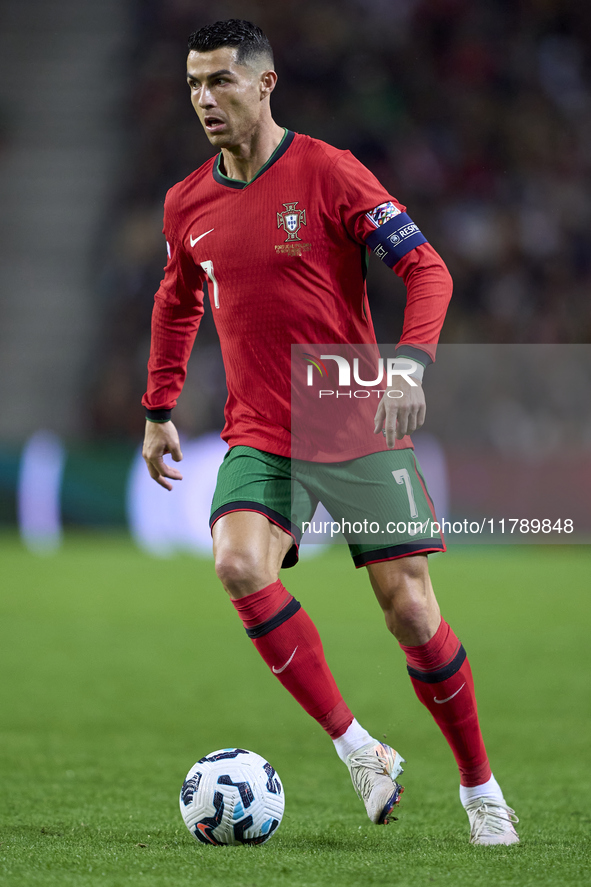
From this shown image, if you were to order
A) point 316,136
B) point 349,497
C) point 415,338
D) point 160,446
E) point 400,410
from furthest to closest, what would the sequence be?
point 316,136
point 160,446
point 349,497
point 415,338
point 400,410

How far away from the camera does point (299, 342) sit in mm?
3123

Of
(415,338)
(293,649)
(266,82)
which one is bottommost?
(293,649)

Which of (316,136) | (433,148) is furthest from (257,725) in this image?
(433,148)

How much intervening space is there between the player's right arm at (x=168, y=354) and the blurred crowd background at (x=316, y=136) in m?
6.88

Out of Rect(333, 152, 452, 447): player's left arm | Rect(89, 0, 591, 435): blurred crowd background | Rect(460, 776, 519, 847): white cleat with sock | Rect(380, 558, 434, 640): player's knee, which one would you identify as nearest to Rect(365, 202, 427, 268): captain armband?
Rect(333, 152, 452, 447): player's left arm

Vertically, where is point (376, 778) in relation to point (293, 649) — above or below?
below

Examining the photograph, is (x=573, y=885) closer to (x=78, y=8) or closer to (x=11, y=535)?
(x=11, y=535)

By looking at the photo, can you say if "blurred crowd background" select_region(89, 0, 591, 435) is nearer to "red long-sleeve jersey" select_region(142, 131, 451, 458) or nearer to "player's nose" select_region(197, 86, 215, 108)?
"red long-sleeve jersey" select_region(142, 131, 451, 458)

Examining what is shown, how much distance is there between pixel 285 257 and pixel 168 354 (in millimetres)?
579

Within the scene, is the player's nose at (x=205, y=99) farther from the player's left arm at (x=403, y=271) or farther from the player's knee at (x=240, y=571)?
the player's knee at (x=240, y=571)

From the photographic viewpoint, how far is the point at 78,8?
15625 millimetres

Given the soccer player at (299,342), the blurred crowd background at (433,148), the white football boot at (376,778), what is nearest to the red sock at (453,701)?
the soccer player at (299,342)

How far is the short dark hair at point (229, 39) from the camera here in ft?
10.0

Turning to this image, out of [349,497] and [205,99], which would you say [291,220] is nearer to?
[205,99]
